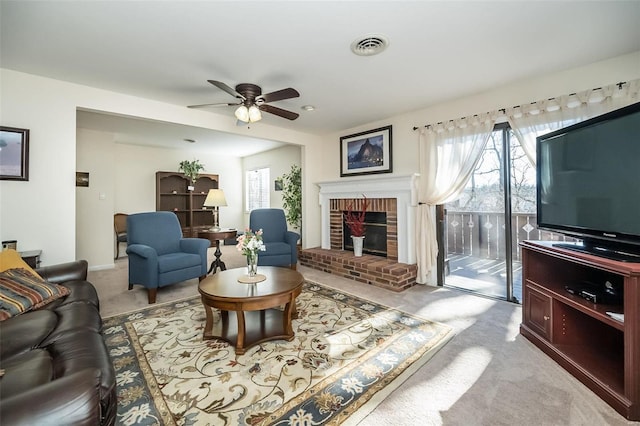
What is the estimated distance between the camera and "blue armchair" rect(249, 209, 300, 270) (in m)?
4.15

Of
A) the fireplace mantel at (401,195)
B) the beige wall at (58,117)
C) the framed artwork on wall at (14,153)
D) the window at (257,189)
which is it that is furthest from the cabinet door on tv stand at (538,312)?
the window at (257,189)

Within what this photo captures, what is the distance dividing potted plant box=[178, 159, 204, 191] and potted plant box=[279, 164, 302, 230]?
7.45ft

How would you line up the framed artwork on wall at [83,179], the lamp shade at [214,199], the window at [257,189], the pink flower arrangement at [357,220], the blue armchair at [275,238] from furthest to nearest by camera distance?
the window at [257,189] < the lamp shade at [214,199] < the framed artwork on wall at [83,179] < the pink flower arrangement at [357,220] < the blue armchair at [275,238]

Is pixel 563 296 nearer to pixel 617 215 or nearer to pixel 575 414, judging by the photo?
pixel 617 215

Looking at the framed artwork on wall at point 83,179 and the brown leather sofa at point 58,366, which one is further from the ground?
the framed artwork on wall at point 83,179

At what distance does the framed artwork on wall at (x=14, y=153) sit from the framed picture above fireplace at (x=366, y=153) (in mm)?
3880

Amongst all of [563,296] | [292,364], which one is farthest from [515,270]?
[292,364]

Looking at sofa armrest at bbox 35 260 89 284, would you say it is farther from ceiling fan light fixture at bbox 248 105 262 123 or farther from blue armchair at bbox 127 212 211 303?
ceiling fan light fixture at bbox 248 105 262 123

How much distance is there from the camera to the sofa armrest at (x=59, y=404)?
74cm

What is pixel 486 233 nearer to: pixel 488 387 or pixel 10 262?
pixel 488 387

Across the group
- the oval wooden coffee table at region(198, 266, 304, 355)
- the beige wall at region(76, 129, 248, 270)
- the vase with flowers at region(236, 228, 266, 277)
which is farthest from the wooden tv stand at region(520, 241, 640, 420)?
the beige wall at region(76, 129, 248, 270)

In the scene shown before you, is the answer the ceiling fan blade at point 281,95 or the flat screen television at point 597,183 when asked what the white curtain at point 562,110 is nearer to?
the flat screen television at point 597,183

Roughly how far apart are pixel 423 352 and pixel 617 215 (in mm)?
1509

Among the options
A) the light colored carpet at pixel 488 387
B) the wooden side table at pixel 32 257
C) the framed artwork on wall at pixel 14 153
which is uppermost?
the framed artwork on wall at pixel 14 153
